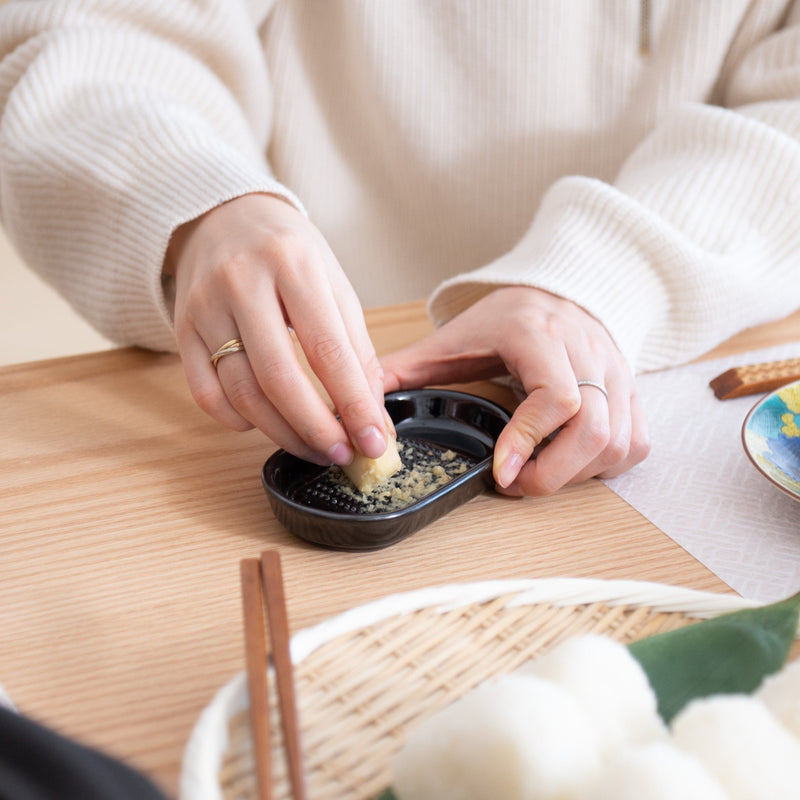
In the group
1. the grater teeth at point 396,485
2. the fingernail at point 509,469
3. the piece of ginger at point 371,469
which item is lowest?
the grater teeth at point 396,485

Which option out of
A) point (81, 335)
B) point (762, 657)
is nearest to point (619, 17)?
point (762, 657)

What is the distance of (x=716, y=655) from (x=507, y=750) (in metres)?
0.15

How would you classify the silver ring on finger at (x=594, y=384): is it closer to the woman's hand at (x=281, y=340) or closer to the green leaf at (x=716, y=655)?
the woman's hand at (x=281, y=340)

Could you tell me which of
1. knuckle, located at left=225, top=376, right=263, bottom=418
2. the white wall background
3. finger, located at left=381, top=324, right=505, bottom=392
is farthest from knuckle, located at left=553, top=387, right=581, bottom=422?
the white wall background

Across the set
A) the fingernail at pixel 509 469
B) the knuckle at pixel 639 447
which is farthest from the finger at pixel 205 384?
the knuckle at pixel 639 447

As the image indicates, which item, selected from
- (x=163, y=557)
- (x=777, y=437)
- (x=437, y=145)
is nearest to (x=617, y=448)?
(x=777, y=437)

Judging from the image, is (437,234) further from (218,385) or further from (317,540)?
(317,540)

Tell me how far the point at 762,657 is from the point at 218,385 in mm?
446

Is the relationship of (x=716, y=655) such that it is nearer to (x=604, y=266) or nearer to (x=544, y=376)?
(x=544, y=376)

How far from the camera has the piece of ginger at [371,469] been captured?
1.92ft

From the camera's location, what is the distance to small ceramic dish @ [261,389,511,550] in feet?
1.75

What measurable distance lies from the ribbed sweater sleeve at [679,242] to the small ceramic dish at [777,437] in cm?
16

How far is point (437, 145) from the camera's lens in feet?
3.90

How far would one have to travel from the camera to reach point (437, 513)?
1.86ft
